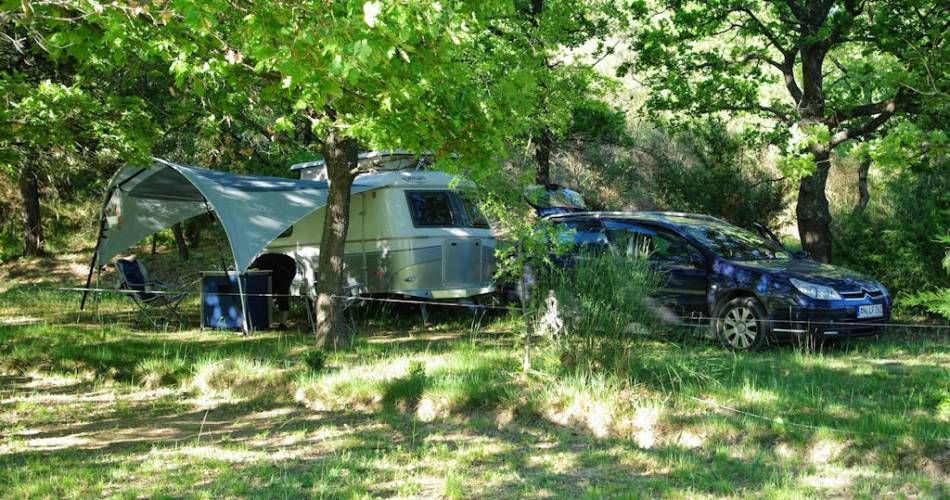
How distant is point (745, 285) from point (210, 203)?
673 cm

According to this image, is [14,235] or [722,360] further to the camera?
[14,235]

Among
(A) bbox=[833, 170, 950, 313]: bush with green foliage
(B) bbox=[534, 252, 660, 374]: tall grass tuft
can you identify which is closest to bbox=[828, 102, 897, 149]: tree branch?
(A) bbox=[833, 170, 950, 313]: bush with green foliage

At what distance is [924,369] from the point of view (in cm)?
829

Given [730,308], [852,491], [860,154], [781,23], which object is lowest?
[852,491]

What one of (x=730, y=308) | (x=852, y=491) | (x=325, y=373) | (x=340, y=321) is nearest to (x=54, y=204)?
(x=340, y=321)

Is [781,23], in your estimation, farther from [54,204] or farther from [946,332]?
[54,204]

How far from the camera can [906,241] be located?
38.9 ft

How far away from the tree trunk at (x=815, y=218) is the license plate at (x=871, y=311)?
2970mm

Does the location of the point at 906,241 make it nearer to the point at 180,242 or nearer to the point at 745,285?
the point at 745,285

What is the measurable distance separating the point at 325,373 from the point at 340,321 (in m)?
1.86

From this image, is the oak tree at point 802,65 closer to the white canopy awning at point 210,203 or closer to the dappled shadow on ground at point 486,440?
the dappled shadow on ground at point 486,440

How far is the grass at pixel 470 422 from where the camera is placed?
5297mm

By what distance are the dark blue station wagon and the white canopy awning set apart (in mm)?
3830

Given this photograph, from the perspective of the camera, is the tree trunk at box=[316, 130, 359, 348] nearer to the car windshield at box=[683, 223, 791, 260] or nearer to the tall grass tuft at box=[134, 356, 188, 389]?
the tall grass tuft at box=[134, 356, 188, 389]
